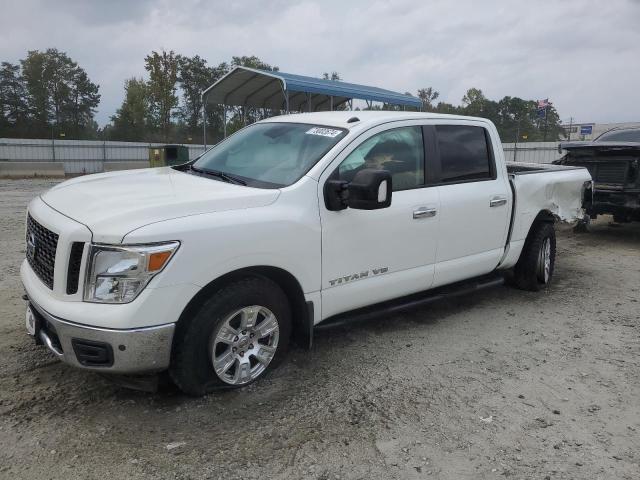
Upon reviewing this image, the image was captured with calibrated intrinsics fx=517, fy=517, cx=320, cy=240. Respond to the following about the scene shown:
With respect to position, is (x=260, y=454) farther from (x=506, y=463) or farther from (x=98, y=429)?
(x=506, y=463)

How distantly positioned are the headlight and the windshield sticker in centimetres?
164

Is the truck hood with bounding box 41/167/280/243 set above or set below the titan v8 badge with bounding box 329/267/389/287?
above

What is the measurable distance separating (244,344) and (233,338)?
0.11 m

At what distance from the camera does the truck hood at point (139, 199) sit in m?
2.83

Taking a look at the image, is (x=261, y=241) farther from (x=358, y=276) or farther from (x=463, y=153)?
(x=463, y=153)

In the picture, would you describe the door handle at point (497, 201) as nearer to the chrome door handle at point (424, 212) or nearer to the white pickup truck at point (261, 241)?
the white pickup truck at point (261, 241)

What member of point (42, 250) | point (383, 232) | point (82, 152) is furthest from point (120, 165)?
point (383, 232)

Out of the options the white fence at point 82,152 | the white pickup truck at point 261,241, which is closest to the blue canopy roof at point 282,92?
the white fence at point 82,152

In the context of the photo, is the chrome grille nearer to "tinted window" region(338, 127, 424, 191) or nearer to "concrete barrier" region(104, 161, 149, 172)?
"tinted window" region(338, 127, 424, 191)

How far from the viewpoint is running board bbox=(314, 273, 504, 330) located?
3885mm

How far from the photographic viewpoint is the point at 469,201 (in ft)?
14.9

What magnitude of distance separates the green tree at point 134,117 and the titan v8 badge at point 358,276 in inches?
1498

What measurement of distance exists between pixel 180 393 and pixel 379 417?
4.21 ft

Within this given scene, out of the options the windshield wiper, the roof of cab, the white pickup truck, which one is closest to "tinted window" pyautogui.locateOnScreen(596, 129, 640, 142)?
the white pickup truck
